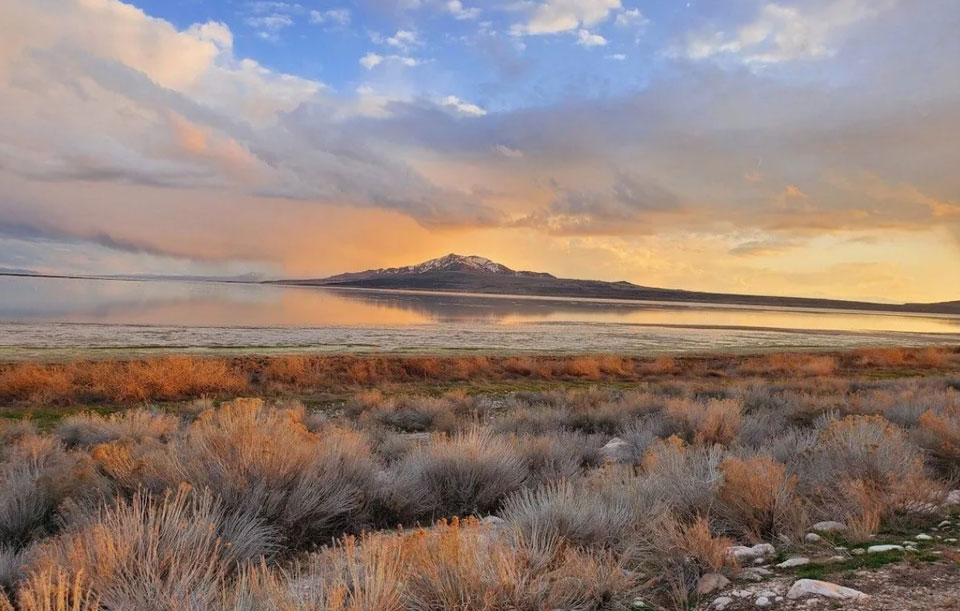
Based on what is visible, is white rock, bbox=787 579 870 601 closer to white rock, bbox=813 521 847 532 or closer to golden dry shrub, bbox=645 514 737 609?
golden dry shrub, bbox=645 514 737 609

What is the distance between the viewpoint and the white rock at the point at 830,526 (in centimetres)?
511

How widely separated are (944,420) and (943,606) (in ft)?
18.8

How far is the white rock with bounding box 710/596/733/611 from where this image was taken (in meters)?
3.71

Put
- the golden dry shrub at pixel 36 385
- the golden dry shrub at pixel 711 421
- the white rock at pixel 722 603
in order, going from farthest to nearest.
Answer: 1. the golden dry shrub at pixel 36 385
2. the golden dry shrub at pixel 711 421
3. the white rock at pixel 722 603

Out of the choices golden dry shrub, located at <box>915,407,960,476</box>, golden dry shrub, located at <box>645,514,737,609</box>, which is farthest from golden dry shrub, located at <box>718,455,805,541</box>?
golden dry shrub, located at <box>915,407,960,476</box>

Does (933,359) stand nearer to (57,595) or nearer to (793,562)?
(793,562)

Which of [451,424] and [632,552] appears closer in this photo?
[632,552]

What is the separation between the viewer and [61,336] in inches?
1145

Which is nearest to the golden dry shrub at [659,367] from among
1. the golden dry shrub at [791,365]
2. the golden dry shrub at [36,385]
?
the golden dry shrub at [791,365]

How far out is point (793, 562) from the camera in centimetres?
439

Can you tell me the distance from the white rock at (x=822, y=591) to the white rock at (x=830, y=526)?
1530mm

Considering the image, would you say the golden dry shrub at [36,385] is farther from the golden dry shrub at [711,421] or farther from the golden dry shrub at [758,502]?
the golden dry shrub at [758,502]

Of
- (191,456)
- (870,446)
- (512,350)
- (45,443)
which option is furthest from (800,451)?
(512,350)

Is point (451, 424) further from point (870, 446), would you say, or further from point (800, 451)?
point (870, 446)
